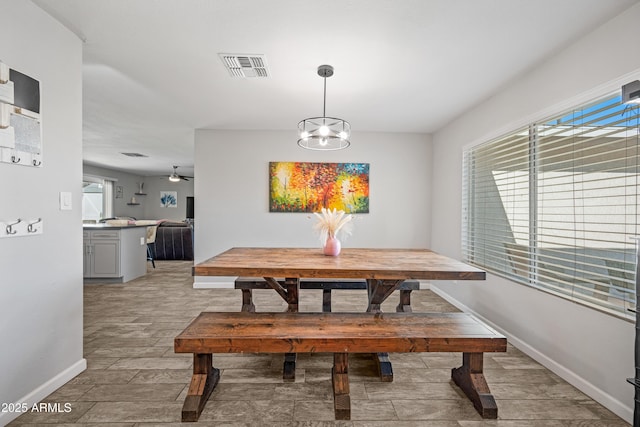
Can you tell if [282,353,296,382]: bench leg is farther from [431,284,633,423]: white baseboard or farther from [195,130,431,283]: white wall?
[195,130,431,283]: white wall

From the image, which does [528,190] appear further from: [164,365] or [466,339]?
[164,365]

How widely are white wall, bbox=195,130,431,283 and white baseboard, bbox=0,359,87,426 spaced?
2.41 m

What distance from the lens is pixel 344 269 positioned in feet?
6.32

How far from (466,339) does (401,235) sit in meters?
2.99

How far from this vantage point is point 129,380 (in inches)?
79.6

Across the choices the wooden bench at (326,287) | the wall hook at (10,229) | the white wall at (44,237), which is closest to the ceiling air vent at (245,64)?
the white wall at (44,237)

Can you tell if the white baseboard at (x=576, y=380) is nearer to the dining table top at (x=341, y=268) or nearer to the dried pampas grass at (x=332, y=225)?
the dining table top at (x=341, y=268)

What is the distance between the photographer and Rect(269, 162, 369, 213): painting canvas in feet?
14.8

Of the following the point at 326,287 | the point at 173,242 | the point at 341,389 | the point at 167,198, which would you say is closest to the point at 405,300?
the point at 326,287

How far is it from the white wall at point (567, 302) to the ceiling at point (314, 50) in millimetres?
141

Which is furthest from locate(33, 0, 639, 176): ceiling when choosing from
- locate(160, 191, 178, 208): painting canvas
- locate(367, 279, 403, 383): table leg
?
locate(160, 191, 178, 208): painting canvas

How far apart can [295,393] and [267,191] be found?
3070 millimetres

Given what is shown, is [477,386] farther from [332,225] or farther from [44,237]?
[44,237]

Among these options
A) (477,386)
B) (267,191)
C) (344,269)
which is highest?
(267,191)
